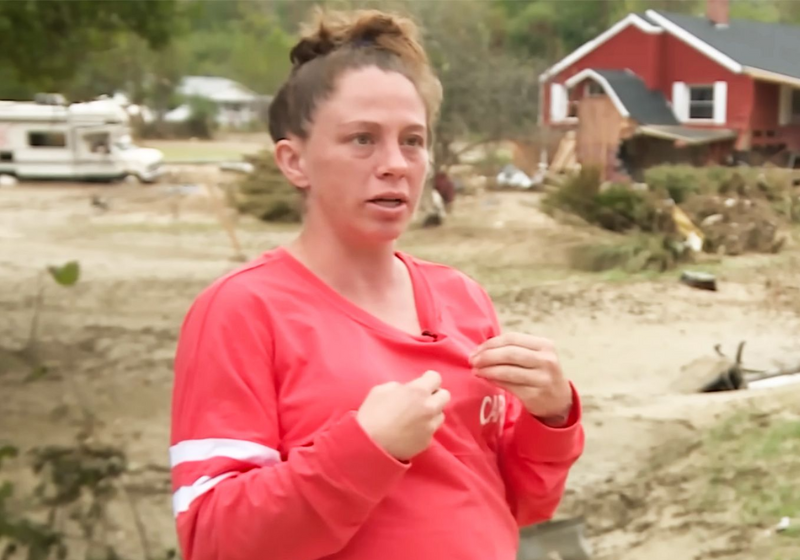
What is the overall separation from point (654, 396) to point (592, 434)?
149mm

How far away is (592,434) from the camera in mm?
1568

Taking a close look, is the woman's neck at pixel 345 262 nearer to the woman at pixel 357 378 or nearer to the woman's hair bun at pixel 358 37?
the woman at pixel 357 378

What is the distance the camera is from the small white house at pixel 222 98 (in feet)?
5.76

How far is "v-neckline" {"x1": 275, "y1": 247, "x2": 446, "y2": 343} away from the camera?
0.50 metres

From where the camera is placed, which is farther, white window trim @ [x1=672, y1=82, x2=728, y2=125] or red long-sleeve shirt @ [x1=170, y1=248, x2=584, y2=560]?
white window trim @ [x1=672, y1=82, x2=728, y2=125]

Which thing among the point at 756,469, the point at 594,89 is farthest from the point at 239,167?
the point at 756,469

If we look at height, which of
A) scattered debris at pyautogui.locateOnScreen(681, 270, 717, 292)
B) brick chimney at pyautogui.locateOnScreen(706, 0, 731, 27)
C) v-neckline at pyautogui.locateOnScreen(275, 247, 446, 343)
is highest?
brick chimney at pyautogui.locateOnScreen(706, 0, 731, 27)

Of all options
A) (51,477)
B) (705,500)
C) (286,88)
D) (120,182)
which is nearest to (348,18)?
(286,88)

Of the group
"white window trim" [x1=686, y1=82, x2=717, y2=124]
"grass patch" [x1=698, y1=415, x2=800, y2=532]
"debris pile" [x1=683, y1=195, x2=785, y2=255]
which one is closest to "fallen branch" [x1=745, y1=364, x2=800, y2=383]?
"grass patch" [x1=698, y1=415, x2=800, y2=532]

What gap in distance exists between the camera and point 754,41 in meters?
1.66

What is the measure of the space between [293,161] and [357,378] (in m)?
0.14

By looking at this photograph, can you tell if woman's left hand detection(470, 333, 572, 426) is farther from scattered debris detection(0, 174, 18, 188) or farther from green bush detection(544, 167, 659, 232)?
scattered debris detection(0, 174, 18, 188)

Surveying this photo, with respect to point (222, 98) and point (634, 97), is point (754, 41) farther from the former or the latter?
point (222, 98)

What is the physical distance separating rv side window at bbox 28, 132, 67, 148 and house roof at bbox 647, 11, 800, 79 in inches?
46.1
